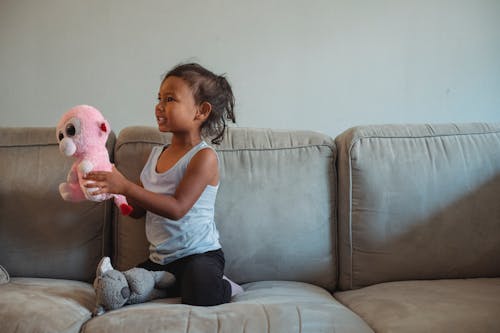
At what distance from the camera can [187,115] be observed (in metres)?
1.51

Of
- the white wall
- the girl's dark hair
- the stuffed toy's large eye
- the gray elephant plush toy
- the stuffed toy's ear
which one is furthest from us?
the white wall

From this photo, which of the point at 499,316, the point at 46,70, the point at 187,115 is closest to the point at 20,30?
the point at 46,70

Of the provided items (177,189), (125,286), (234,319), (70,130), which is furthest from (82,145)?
(234,319)

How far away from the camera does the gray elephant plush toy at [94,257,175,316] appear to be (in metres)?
1.21

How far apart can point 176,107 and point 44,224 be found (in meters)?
0.55

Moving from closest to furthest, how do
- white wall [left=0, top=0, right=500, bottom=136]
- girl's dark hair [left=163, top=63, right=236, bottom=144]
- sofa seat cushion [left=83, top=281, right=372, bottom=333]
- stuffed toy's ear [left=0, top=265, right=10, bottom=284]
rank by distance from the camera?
1. sofa seat cushion [left=83, top=281, right=372, bottom=333]
2. stuffed toy's ear [left=0, top=265, right=10, bottom=284]
3. girl's dark hair [left=163, top=63, right=236, bottom=144]
4. white wall [left=0, top=0, right=500, bottom=136]

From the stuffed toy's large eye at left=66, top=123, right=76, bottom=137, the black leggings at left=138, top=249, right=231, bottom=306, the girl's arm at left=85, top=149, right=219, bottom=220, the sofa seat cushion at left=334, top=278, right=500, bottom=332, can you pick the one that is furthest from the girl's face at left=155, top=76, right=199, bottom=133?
the sofa seat cushion at left=334, top=278, right=500, bottom=332

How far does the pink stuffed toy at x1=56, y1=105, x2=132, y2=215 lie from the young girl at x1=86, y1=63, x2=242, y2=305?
72 millimetres

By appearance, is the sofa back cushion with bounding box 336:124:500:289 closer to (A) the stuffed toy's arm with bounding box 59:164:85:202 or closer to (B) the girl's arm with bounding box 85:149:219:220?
(B) the girl's arm with bounding box 85:149:219:220

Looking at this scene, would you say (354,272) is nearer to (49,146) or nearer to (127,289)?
(127,289)

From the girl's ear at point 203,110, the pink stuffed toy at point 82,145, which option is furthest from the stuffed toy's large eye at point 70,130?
the girl's ear at point 203,110

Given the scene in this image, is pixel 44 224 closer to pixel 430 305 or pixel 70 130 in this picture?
pixel 70 130

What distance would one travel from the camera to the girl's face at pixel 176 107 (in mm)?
1494

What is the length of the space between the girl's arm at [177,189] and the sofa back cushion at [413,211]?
460 mm
